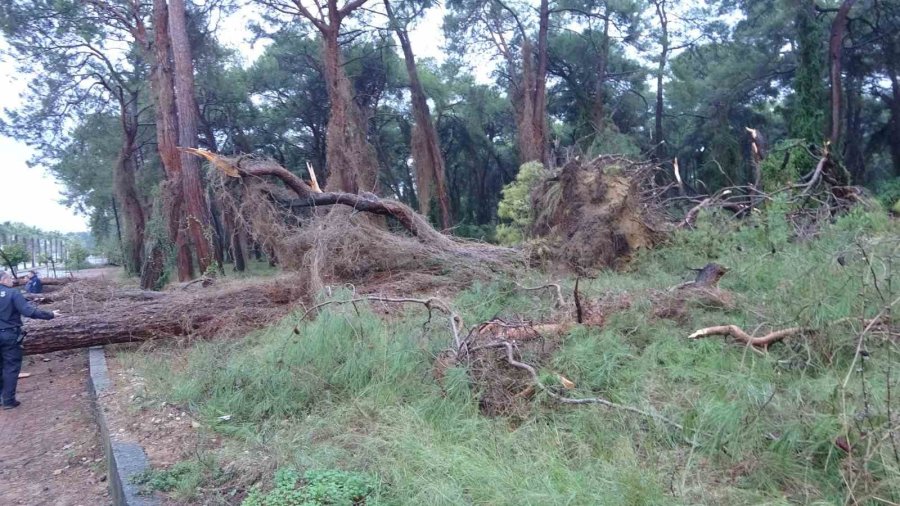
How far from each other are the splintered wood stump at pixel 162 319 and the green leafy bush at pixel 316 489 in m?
5.41

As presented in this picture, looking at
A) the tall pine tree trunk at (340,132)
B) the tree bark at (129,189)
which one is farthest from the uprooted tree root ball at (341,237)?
the tree bark at (129,189)

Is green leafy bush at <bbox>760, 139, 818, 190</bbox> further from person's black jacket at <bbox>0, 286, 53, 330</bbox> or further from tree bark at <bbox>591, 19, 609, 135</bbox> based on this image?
tree bark at <bbox>591, 19, 609, 135</bbox>

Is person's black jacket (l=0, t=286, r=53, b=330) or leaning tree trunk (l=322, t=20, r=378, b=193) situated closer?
person's black jacket (l=0, t=286, r=53, b=330)

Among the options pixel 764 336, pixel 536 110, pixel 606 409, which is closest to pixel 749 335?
pixel 764 336

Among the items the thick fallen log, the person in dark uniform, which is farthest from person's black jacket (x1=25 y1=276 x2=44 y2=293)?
the person in dark uniform

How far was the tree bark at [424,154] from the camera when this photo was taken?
2305 centimetres

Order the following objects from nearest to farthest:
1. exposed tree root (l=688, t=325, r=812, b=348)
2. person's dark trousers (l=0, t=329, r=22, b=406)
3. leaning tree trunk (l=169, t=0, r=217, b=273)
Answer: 1. exposed tree root (l=688, t=325, r=812, b=348)
2. person's dark trousers (l=0, t=329, r=22, b=406)
3. leaning tree trunk (l=169, t=0, r=217, b=273)

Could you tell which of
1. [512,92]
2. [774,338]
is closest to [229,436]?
[774,338]

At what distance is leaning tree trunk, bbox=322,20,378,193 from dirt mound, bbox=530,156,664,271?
835 centimetres

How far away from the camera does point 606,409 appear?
4.39 m

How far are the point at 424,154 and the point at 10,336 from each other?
682 inches

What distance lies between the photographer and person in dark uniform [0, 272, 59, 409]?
7.36m

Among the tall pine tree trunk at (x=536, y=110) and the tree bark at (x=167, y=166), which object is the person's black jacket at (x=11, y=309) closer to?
the tree bark at (x=167, y=166)

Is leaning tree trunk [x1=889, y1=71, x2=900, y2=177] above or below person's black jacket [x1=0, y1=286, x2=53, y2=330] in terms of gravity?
above
